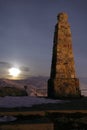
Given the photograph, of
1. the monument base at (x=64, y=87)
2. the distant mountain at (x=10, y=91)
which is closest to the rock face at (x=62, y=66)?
the monument base at (x=64, y=87)

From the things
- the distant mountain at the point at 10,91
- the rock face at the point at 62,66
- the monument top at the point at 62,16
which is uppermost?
the monument top at the point at 62,16

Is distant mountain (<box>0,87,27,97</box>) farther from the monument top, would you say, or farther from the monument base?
the monument top

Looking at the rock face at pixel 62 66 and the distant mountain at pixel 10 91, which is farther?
the distant mountain at pixel 10 91

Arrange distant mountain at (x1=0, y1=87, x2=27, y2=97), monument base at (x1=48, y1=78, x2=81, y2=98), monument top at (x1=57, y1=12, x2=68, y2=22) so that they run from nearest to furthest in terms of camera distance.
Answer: monument base at (x1=48, y1=78, x2=81, y2=98), monument top at (x1=57, y1=12, x2=68, y2=22), distant mountain at (x1=0, y1=87, x2=27, y2=97)

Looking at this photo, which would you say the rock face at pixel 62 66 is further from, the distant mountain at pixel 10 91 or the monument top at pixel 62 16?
the distant mountain at pixel 10 91

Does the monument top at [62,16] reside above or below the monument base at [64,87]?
above

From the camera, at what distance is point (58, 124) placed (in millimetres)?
5816

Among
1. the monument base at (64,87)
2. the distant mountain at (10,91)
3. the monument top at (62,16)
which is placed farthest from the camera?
the distant mountain at (10,91)

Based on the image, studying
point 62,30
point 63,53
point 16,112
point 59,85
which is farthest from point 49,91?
point 16,112

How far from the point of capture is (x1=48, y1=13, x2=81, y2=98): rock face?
1408 cm

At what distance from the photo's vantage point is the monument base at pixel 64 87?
14.0 meters

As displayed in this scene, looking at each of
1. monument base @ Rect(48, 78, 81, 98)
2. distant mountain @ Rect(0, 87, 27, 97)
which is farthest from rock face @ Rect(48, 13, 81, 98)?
distant mountain @ Rect(0, 87, 27, 97)

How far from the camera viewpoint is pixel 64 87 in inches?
554

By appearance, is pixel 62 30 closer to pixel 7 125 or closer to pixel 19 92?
pixel 19 92
